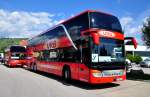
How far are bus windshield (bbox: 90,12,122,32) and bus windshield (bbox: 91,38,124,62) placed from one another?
713mm

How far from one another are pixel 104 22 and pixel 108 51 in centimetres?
156

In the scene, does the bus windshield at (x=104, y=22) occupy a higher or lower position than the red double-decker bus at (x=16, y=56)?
higher

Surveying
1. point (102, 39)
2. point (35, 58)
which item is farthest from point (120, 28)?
point (35, 58)

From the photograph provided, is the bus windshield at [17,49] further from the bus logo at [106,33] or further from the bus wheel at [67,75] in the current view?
the bus logo at [106,33]

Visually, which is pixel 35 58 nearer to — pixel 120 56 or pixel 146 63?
pixel 120 56

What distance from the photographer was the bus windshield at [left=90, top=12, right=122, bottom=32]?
43.5 ft

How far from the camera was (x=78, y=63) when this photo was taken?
46.0 ft

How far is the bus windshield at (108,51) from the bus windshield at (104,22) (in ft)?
2.34

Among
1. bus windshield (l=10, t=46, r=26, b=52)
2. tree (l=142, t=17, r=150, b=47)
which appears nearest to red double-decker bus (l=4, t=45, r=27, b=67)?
bus windshield (l=10, t=46, r=26, b=52)

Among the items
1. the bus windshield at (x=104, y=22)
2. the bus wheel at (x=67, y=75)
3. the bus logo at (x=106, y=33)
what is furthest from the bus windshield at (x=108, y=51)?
the bus wheel at (x=67, y=75)

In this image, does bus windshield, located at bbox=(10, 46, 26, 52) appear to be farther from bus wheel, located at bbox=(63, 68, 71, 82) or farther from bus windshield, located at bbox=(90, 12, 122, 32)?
bus windshield, located at bbox=(90, 12, 122, 32)

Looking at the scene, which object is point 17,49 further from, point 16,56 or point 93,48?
point 93,48

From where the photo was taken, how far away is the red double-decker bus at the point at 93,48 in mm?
12820

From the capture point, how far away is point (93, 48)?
42.0 ft
